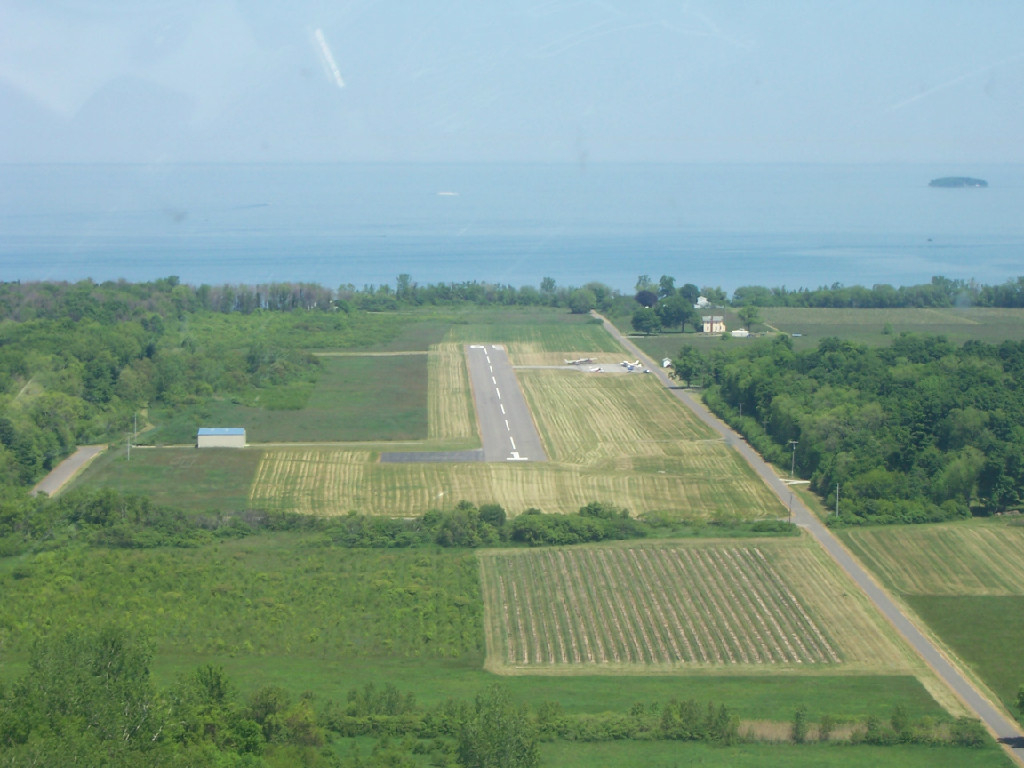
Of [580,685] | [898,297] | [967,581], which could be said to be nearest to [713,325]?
[898,297]

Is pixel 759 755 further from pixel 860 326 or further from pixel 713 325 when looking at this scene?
pixel 860 326

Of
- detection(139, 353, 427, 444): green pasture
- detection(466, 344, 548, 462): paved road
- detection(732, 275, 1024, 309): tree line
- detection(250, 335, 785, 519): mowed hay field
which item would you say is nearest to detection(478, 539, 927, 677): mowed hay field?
detection(250, 335, 785, 519): mowed hay field

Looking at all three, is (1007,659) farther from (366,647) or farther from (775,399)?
(775,399)

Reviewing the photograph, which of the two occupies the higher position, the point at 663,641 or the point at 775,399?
the point at 775,399

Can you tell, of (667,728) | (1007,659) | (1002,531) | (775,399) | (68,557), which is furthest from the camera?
(775,399)

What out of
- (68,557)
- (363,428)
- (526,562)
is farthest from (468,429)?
(68,557)

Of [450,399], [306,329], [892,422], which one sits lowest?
[450,399]
